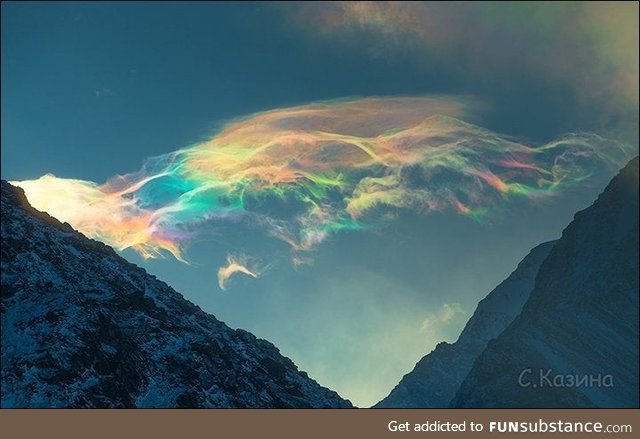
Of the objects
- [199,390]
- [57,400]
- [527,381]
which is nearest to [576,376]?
[527,381]

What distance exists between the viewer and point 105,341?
104m

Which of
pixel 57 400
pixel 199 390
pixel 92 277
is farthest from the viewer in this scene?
pixel 92 277

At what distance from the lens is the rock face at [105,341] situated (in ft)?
299

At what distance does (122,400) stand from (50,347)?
13.5 m

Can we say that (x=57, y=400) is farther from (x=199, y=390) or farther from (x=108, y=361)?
(x=199, y=390)

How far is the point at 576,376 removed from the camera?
193 m

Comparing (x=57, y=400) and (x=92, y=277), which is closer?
(x=57, y=400)

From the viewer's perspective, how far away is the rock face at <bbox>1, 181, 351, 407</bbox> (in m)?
91.1

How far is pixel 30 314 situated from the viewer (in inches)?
3816
